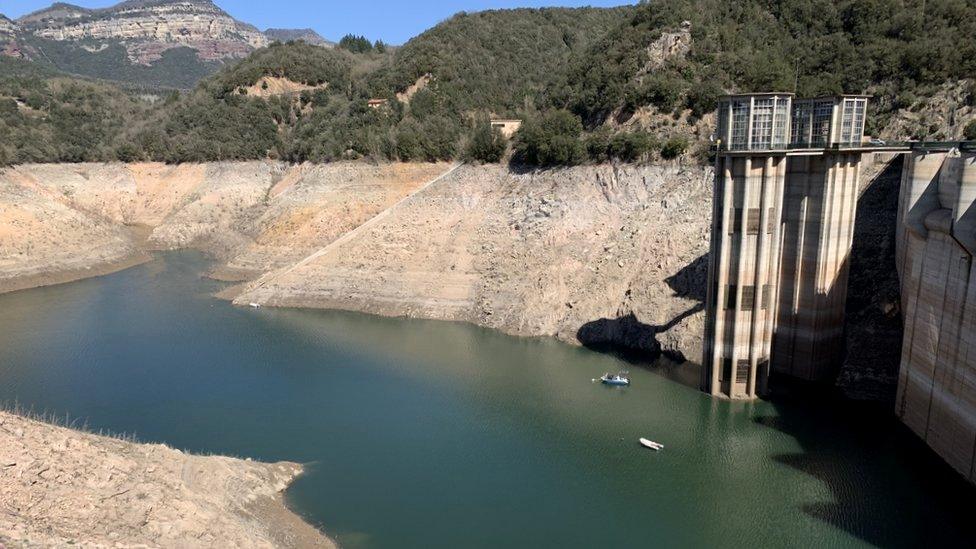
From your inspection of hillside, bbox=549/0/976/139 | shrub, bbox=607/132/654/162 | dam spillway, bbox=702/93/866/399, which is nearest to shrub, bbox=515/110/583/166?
shrub, bbox=607/132/654/162

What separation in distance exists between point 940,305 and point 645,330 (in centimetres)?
1594

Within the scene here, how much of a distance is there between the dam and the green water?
7.79 ft

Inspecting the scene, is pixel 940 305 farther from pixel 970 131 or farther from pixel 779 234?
pixel 970 131

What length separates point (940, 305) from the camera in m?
26.5

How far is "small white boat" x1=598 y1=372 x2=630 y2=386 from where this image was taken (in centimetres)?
3497

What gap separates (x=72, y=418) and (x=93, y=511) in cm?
1531

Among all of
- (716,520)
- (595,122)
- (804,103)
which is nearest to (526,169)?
(595,122)

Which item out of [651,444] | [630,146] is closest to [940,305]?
[651,444]

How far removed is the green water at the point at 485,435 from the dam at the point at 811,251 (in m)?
2.37

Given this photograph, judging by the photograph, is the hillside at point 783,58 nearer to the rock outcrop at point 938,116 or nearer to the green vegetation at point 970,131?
the rock outcrop at point 938,116

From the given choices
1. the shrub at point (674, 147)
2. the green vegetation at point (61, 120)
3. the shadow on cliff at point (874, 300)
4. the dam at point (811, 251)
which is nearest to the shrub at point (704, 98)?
the shrub at point (674, 147)

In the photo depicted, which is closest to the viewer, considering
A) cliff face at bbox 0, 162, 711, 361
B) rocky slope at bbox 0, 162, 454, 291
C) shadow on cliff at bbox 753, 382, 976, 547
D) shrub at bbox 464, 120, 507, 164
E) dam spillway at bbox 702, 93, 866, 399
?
shadow on cliff at bbox 753, 382, 976, 547

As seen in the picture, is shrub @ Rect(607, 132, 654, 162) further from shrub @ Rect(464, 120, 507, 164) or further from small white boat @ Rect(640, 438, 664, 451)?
small white boat @ Rect(640, 438, 664, 451)

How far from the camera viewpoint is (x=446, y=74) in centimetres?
7431
